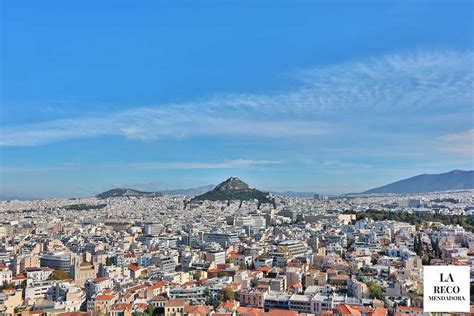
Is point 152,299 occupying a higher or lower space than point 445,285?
lower

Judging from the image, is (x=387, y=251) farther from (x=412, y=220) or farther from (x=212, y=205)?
(x=212, y=205)

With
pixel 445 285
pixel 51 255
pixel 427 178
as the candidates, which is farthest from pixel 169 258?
pixel 427 178

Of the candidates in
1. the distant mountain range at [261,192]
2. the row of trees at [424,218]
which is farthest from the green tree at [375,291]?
the distant mountain range at [261,192]

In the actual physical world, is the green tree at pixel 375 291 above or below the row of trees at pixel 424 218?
below

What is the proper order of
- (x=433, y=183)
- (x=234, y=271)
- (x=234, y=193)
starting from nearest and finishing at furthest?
(x=234, y=271) < (x=234, y=193) < (x=433, y=183)

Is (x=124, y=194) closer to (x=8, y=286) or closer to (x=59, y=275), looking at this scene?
(x=59, y=275)
